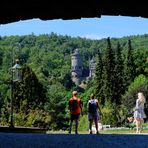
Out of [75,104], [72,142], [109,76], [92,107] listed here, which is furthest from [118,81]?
[72,142]

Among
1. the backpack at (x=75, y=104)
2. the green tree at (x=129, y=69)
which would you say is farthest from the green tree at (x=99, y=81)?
the backpack at (x=75, y=104)

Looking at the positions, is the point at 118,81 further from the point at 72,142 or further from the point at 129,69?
the point at 72,142

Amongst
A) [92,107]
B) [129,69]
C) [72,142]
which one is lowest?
[72,142]

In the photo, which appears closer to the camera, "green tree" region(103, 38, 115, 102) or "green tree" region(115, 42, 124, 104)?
"green tree" region(115, 42, 124, 104)

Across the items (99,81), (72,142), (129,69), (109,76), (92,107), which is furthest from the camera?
(99,81)

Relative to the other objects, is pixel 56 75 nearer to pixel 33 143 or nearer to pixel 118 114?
pixel 118 114

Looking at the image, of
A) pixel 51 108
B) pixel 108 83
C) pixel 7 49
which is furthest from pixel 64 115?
pixel 7 49

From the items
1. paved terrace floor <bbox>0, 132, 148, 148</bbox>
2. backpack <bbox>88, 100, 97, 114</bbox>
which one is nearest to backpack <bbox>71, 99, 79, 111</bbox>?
backpack <bbox>88, 100, 97, 114</bbox>

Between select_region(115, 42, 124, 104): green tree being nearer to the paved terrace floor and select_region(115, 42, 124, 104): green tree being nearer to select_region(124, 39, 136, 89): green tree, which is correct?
select_region(124, 39, 136, 89): green tree

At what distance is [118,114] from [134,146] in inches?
3014

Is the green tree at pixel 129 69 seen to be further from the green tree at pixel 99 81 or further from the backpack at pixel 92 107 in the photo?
the backpack at pixel 92 107

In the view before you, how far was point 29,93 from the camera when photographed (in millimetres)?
87438

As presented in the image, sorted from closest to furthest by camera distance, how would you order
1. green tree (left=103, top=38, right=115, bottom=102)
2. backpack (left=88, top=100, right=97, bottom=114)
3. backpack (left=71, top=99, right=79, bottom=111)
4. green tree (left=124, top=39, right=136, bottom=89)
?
backpack (left=71, top=99, right=79, bottom=111) → backpack (left=88, top=100, right=97, bottom=114) → green tree (left=103, top=38, right=115, bottom=102) → green tree (left=124, top=39, right=136, bottom=89)

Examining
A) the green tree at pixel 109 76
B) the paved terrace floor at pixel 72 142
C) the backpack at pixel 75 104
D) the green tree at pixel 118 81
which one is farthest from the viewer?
the green tree at pixel 109 76
